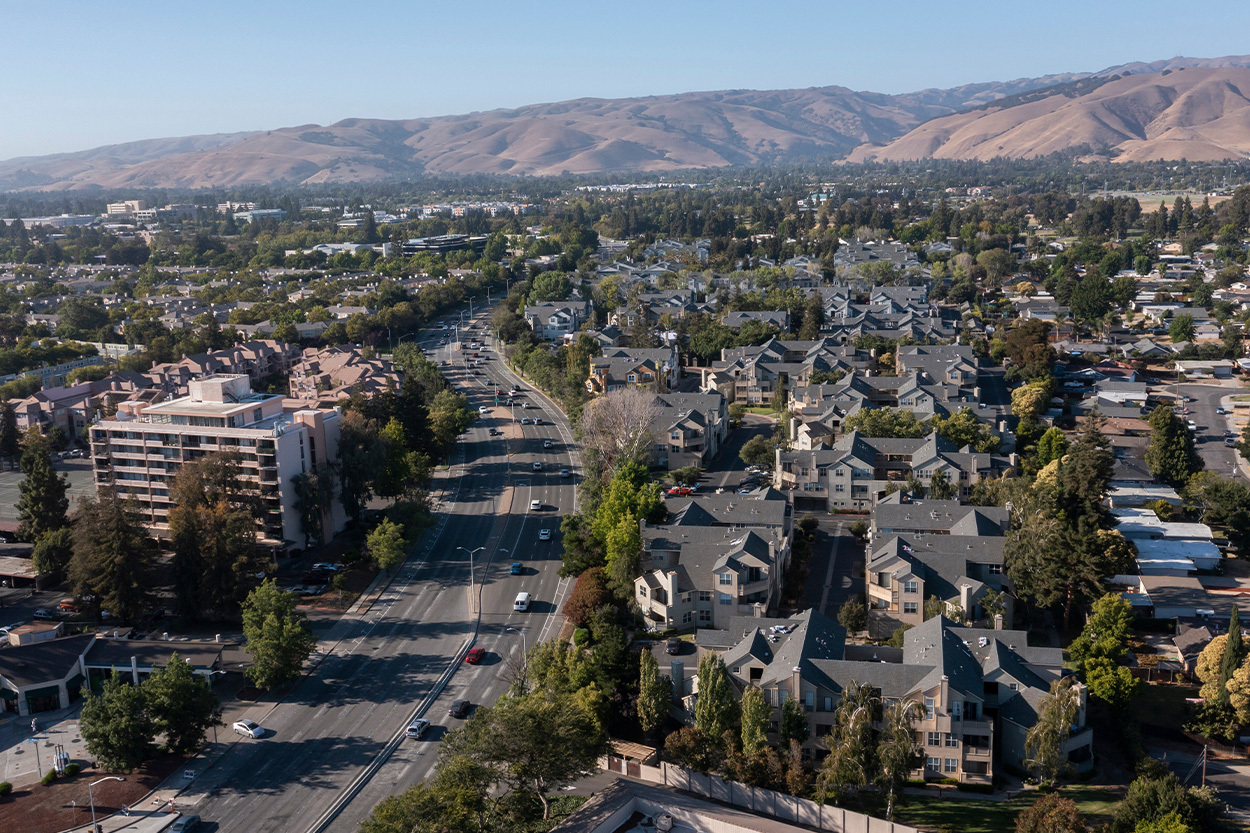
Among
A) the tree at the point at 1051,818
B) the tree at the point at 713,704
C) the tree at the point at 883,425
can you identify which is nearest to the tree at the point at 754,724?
the tree at the point at 713,704

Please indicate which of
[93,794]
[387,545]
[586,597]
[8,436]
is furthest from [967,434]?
[8,436]

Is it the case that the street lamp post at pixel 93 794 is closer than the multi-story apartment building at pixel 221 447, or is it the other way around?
the street lamp post at pixel 93 794

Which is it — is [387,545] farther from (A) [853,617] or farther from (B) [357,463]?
(A) [853,617]

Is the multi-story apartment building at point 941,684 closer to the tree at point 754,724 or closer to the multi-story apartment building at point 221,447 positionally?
the tree at point 754,724

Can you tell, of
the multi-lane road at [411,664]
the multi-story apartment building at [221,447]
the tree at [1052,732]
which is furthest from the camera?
the multi-story apartment building at [221,447]

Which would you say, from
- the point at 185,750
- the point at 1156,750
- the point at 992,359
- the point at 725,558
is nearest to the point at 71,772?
the point at 185,750

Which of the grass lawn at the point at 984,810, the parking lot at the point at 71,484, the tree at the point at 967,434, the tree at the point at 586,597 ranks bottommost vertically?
the grass lawn at the point at 984,810
